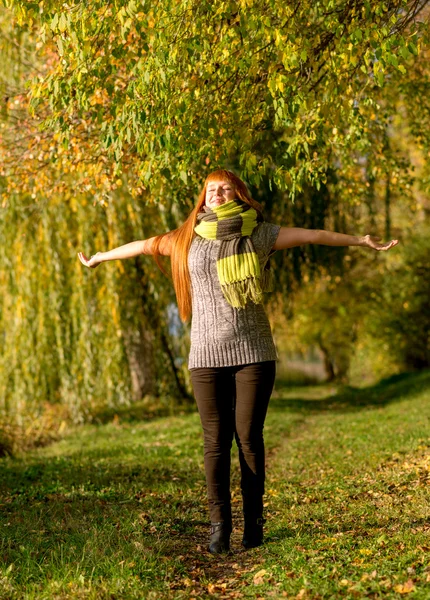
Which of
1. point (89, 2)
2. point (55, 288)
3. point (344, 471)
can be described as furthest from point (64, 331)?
point (89, 2)

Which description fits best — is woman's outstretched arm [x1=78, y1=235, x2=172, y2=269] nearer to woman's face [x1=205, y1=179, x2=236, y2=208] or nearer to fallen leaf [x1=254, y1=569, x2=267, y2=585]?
woman's face [x1=205, y1=179, x2=236, y2=208]

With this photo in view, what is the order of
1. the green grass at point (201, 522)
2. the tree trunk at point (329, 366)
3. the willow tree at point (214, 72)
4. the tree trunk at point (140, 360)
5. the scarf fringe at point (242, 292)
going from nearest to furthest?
the green grass at point (201, 522) < the scarf fringe at point (242, 292) < the willow tree at point (214, 72) < the tree trunk at point (140, 360) < the tree trunk at point (329, 366)

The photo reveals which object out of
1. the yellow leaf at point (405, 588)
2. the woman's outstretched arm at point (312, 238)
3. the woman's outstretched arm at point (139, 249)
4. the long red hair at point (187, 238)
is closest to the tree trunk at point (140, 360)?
the woman's outstretched arm at point (139, 249)

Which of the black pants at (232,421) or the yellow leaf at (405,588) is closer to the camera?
the yellow leaf at (405,588)

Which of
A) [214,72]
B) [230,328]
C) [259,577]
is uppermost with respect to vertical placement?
[214,72]

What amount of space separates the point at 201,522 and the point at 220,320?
180 cm

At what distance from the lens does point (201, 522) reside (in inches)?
208

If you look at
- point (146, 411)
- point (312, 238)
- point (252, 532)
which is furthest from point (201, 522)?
point (146, 411)

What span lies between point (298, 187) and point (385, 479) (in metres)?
2.55

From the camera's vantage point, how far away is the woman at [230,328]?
13.9 ft

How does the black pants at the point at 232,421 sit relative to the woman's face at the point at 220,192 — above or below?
below

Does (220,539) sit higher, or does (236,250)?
(236,250)

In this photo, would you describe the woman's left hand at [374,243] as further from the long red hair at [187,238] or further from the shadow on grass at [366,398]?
the shadow on grass at [366,398]

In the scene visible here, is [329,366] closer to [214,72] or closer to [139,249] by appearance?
A: [214,72]
